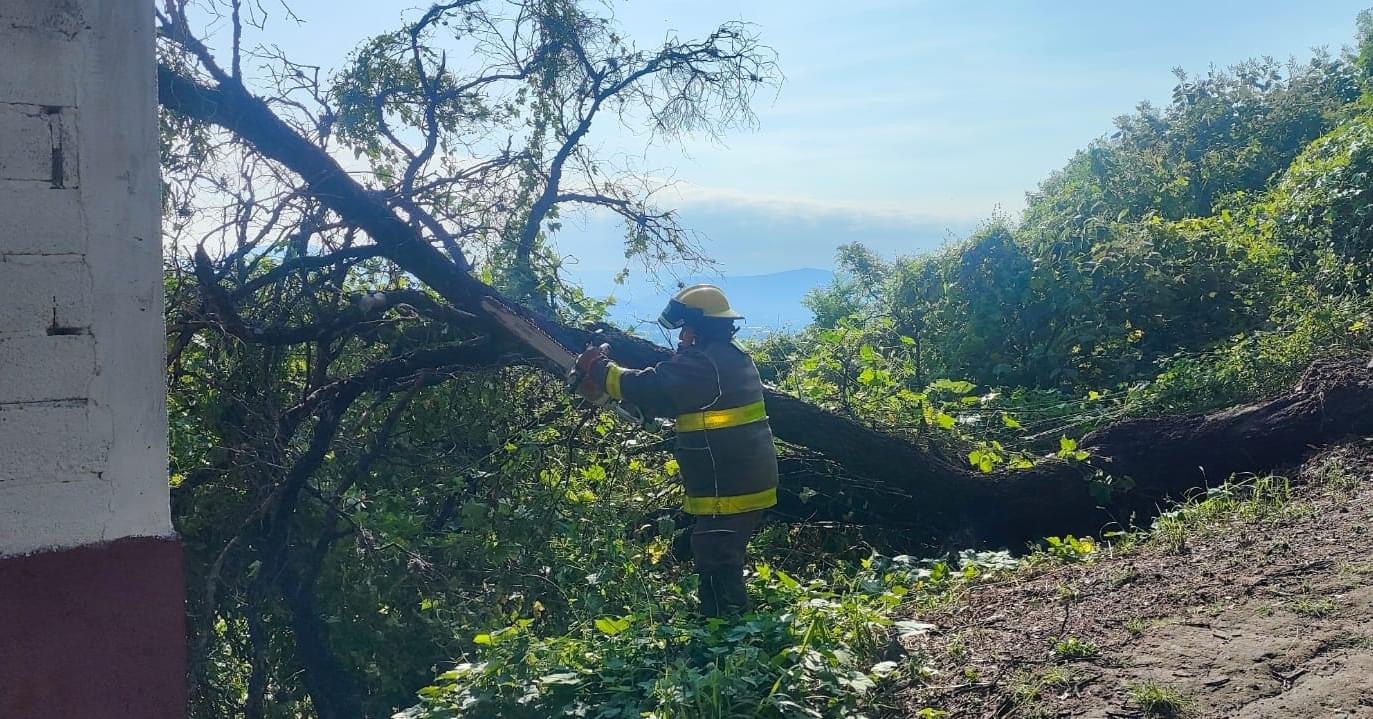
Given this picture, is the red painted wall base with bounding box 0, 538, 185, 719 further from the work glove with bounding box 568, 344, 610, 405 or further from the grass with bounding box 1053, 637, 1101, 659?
the grass with bounding box 1053, 637, 1101, 659

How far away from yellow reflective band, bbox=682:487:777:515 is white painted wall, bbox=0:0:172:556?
2.41m

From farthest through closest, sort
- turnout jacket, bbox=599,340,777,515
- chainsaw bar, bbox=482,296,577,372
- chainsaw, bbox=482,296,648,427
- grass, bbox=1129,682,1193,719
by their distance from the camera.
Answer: chainsaw bar, bbox=482,296,577,372 → chainsaw, bbox=482,296,648,427 → turnout jacket, bbox=599,340,777,515 → grass, bbox=1129,682,1193,719

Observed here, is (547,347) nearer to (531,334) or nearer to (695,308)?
(531,334)

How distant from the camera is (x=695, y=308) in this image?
441 centimetres

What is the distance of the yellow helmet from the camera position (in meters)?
4.40

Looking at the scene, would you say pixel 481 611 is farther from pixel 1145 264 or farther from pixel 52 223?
pixel 1145 264

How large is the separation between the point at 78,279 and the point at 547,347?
2.63m

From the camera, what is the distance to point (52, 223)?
2.31 m

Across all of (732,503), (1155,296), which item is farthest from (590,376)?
(1155,296)

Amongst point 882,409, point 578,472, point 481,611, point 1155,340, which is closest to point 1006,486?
point 882,409

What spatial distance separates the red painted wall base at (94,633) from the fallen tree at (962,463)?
2788 mm

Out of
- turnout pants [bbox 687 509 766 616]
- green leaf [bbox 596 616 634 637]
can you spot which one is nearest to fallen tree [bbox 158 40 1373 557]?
turnout pants [bbox 687 509 766 616]

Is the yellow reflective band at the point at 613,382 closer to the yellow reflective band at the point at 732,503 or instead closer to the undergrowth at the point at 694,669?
the yellow reflective band at the point at 732,503

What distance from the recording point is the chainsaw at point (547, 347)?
458 cm
